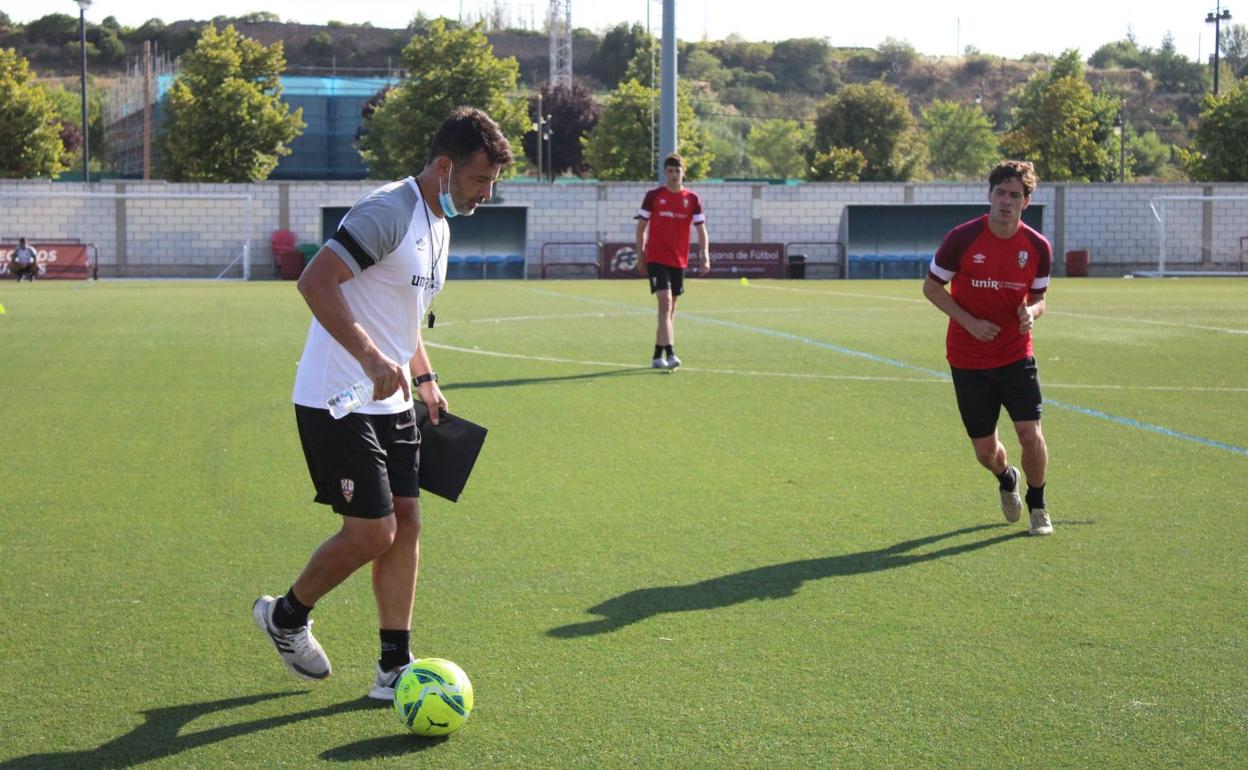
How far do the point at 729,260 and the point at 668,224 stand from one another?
1078 inches

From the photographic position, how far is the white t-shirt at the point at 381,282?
4348 millimetres

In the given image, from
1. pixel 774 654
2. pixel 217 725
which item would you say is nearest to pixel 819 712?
pixel 774 654

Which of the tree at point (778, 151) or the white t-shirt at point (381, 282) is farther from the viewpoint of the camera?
the tree at point (778, 151)

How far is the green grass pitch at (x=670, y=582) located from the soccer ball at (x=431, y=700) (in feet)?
0.32

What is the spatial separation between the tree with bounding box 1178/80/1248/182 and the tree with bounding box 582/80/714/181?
22.3m

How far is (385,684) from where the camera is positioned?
458 cm

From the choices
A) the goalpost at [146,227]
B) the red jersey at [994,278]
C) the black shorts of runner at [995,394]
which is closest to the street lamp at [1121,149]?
the goalpost at [146,227]

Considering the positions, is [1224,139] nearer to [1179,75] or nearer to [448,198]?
[448,198]

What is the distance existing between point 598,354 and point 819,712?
11.8m

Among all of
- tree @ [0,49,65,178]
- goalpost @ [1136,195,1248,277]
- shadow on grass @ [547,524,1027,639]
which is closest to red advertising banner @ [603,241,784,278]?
goalpost @ [1136,195,1248,277]

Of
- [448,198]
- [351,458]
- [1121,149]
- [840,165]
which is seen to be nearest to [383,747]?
[351,458]

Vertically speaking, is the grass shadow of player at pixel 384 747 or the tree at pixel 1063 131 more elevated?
the tree at pixel 1063 131

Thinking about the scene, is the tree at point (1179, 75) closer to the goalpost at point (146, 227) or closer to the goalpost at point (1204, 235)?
the goalpost at point (1204, 235)

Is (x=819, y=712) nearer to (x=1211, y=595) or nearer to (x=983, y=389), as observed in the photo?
(x=1211, y=595)
